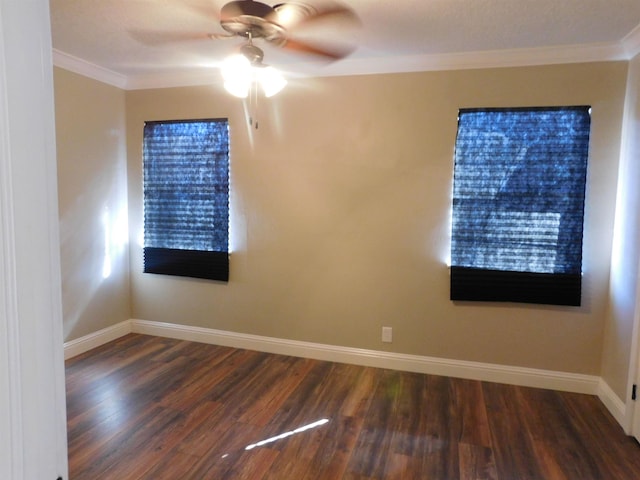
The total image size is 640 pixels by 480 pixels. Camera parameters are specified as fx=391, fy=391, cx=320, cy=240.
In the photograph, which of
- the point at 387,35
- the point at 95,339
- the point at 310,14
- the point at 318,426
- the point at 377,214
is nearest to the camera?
the point at 310,14

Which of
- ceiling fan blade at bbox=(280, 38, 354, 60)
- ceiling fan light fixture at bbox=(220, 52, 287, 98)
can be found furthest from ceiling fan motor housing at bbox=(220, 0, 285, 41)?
ceiling fan blade at bbox=(280, 38, 354, 60)

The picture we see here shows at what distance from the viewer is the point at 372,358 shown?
3406 millimetres

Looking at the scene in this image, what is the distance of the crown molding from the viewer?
275 centimetres

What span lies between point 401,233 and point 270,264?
3.99ft

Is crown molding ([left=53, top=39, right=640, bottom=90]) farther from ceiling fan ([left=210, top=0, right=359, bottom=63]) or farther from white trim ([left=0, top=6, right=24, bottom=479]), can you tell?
white trim ([left=0, top=6, right=24, bottom=479])

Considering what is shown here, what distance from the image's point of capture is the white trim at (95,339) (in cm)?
347

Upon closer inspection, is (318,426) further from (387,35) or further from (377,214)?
(387,35)

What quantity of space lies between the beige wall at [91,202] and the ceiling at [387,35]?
0.28 m

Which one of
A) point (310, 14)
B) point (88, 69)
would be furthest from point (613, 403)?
point (88, 69)

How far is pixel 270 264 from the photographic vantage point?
360cm

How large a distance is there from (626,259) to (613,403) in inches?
39.2

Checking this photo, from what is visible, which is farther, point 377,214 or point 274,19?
point 377,214

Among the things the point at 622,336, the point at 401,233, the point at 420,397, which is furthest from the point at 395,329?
the point at 622,336

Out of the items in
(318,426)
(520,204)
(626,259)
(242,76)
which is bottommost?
(318,426)
